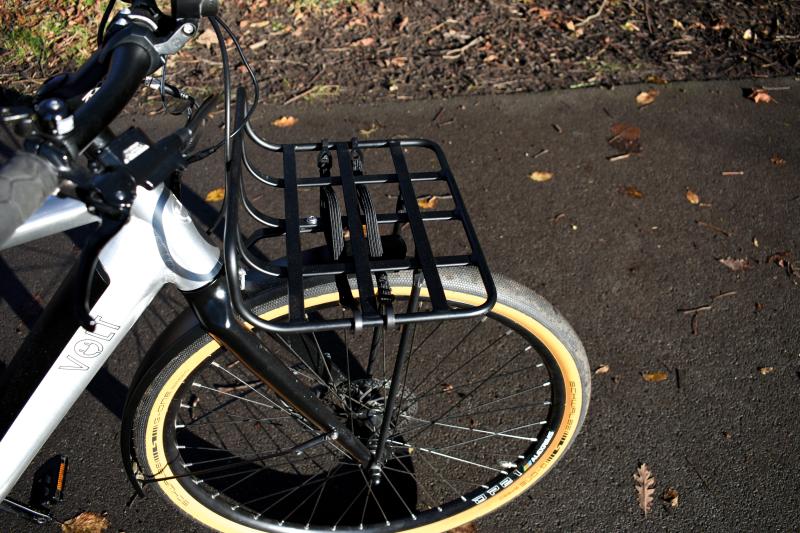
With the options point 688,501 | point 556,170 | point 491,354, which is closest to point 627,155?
point 556,170

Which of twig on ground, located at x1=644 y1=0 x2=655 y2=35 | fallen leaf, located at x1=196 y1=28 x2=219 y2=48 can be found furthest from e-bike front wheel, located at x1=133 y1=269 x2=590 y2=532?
twig on ground, located at x1=644 y1=0 x2=655 y2=35

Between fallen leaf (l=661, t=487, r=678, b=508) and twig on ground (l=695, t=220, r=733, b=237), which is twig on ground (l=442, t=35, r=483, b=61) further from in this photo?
fallen leaf (l=661, t=487, r=678, b=508)

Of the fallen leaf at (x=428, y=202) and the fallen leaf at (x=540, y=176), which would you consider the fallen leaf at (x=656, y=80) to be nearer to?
the fallen leaf at (x=540, y=176)

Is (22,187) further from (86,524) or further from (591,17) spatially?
(591,17)

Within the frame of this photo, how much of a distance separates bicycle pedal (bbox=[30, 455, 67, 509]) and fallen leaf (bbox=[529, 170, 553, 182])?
9.19 ft

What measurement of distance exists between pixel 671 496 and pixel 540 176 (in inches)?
78.6

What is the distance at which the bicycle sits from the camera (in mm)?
1367

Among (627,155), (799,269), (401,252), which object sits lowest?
(799,269)

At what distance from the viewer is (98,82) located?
1.42 meters

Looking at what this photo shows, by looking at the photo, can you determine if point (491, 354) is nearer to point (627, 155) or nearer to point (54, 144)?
point (627, 155)

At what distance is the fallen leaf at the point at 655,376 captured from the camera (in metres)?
3.02

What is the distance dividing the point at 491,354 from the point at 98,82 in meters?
2.15

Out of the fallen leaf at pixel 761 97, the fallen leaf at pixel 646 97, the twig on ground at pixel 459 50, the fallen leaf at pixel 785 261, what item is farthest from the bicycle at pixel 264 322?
the fallen leaf at pixel 761 97

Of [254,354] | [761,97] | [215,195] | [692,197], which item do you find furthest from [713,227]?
[254,354]
